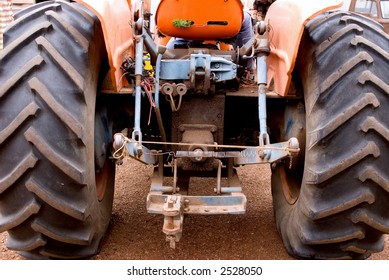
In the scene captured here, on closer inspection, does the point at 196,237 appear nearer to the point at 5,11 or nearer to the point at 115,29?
the point at 115,29

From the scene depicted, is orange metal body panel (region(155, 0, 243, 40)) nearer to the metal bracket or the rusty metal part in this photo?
the metal bracket

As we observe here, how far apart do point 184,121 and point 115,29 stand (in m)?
0.73

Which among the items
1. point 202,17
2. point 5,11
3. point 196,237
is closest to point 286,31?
point 202,17

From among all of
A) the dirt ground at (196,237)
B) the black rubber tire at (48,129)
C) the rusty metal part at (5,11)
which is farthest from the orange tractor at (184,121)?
the rusty metal part at (5,11)

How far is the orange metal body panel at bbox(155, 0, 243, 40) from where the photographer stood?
10.2 ft

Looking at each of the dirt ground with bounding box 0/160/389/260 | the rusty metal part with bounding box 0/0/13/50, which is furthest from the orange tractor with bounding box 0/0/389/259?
the rusty metal part with bounding box 0/0/13/50

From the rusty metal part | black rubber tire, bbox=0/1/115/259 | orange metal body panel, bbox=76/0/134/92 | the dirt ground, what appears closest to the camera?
black rubber tire, bbox=0/1/115/259

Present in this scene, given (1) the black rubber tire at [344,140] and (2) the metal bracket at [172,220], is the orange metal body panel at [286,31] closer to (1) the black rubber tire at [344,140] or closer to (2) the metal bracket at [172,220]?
(1) the black rubber tire at [344,140]

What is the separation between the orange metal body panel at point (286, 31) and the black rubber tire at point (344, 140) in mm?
111

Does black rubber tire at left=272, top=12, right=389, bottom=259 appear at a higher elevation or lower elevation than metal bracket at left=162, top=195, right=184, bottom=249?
higher

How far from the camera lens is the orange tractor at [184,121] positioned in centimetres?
222

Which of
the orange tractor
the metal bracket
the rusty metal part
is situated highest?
the orange tractor

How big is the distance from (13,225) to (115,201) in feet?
5.66

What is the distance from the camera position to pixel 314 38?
2564 mm
